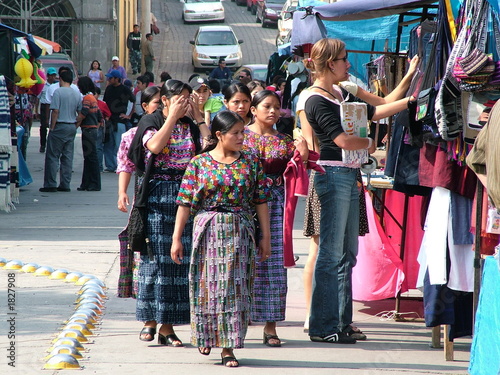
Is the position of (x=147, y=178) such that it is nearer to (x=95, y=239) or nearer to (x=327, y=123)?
(x=327, y=123)

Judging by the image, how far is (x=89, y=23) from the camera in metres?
34.1

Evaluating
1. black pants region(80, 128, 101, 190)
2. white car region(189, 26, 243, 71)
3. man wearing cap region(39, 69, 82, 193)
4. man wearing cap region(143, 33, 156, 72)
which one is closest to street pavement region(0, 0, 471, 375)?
man wearing cap region(39, 69, 82, 193)

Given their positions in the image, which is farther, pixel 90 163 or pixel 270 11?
pixel 270 11

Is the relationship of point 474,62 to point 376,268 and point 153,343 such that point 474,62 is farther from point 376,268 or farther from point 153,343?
point 153,343

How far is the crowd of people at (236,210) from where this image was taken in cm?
561

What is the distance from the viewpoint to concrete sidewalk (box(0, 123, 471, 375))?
5715 mm

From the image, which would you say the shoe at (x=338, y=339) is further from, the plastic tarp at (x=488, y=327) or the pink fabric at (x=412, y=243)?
the plastic tarp at (x=488, y=327)

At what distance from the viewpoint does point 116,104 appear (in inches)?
692

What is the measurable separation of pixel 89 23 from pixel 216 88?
1984 cm

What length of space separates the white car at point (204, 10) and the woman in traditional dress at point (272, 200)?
40869mm

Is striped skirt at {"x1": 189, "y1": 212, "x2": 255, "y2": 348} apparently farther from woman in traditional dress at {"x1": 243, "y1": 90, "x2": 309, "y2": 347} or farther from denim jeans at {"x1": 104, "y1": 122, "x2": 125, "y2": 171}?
denim jeans at {"x1": 104, "y1": 122, "x2": 125, "y2": 171}

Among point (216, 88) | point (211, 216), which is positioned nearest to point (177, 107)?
point (211, 216)

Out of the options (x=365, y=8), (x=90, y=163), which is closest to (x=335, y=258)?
(x=365, y=8)

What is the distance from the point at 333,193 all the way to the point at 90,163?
31.5 ft
